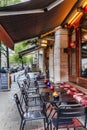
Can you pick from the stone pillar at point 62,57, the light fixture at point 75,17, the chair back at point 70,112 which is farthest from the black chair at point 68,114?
the stone pillar at point 62,57

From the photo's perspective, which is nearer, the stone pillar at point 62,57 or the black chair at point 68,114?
the black chair at point 68,114

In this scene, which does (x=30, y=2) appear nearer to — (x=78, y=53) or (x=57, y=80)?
(x=78, y=53)

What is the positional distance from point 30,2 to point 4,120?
3.46m

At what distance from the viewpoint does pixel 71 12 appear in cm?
785

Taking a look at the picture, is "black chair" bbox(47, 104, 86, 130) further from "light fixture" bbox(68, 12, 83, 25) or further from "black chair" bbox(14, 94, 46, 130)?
"light fixture" bbox(68, 12, 83, 25)

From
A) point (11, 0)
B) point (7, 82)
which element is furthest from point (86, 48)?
point (11, 0)

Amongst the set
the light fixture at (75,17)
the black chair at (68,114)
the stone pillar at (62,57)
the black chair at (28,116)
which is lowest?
the black chair at (28,116)

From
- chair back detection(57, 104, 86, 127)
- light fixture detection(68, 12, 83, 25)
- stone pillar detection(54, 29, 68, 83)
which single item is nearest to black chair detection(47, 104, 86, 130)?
chair back detection(57, 104, 86, 127)

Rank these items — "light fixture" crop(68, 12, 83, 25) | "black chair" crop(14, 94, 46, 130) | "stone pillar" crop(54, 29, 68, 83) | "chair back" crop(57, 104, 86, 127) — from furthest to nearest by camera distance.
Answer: "stone pillar" crop(54, 29, 68, 83) < "light fixture" crop(68, 12, 83, 25) < "black chair" crop(14, 94, 46, 130) < "chair back" crop(57, 104, 86, 127)

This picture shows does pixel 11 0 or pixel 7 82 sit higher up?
pixel 11 0

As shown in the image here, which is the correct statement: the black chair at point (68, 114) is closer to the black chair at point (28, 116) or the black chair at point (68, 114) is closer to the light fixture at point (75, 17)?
the black chair at point (28, 116)

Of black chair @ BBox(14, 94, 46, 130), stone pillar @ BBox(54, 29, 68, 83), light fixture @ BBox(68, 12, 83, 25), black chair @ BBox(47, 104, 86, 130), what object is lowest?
black chair @ BBox(14, 94, 46, 130)

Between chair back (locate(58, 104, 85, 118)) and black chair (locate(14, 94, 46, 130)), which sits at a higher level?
chair back (locate(58, 104, 85, 118))

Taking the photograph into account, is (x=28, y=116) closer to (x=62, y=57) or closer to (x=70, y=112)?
(x=70, y=112)
